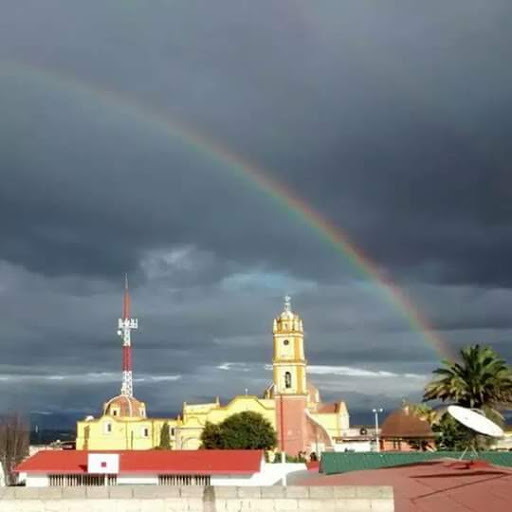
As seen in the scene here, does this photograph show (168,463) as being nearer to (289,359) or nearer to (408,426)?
(408,426)

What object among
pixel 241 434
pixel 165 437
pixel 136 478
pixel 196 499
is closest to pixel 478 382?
pixel 136 478

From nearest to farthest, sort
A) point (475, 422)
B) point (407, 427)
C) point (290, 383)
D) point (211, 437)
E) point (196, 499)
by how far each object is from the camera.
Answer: point (196, 499) → point (475, 422) → point (407, 427) → point (211, 437) → point (290, 383)

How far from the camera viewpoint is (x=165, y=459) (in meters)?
63.7

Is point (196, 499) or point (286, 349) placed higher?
point (286, 349)

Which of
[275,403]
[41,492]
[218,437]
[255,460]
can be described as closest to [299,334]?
[275,403]

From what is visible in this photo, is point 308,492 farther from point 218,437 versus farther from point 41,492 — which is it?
point 218,437

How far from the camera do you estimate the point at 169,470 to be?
2422 inches

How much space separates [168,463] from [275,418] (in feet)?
195

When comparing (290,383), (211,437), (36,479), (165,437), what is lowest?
(36,479)

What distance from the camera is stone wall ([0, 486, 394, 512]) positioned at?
61.8ft

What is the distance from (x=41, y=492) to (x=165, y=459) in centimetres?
4481

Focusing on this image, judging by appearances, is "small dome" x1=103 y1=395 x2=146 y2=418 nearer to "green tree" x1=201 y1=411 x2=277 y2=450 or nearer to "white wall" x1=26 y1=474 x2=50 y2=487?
"green tree" x1=201 y1=411 x2=277 y2=450

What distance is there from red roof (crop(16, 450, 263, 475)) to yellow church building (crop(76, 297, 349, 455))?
52.5m

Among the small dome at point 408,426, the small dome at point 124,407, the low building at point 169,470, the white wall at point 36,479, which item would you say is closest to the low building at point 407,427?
the small dome at point 408,426
